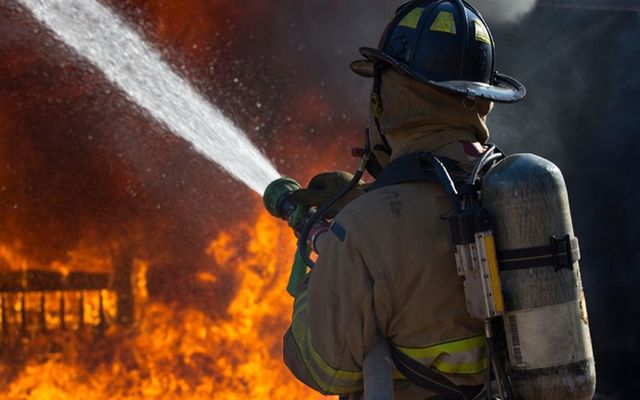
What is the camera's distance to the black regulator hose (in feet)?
9.10

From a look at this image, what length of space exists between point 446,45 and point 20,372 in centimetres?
573

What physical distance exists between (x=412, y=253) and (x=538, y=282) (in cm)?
33

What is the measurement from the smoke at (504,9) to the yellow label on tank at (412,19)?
455cm

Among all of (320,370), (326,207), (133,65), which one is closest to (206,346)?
(133,65)

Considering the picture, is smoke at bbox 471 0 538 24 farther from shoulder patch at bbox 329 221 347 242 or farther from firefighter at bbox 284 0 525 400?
shoulder patch at bbox 329 221 347 242

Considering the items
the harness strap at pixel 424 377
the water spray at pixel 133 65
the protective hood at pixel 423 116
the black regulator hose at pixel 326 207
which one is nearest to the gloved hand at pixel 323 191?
the black regulator hose at pixel 326 207

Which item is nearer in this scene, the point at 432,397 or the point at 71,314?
the point at 432,397

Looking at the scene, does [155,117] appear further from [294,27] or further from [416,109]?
[416,109]

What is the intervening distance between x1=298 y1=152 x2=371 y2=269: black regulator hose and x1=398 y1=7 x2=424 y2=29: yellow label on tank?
441 mm

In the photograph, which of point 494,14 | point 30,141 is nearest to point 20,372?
point 30,141

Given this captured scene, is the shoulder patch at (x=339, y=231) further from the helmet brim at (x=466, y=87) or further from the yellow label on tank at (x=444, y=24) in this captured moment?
the yellow label on tank at (x=444, y=24)

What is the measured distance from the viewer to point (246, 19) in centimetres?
714

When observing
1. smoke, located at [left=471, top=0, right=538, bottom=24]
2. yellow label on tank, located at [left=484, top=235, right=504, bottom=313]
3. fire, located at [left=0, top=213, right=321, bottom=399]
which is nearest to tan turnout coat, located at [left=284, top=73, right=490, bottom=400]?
yellow label on tank, located at [left=484, top=235, right=504, bottom=313]

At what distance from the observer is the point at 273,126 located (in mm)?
7328
